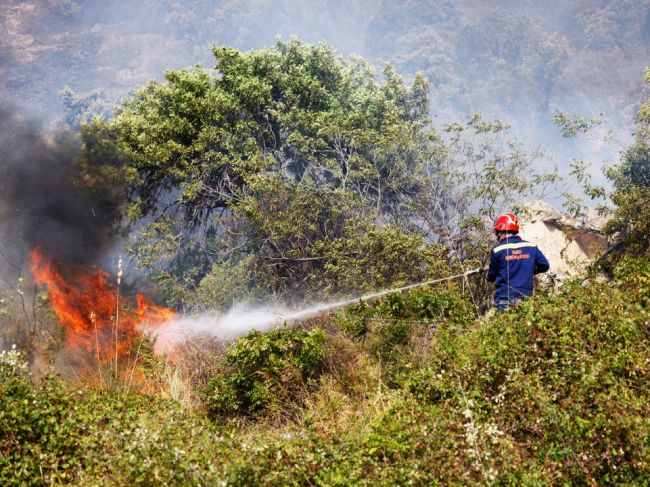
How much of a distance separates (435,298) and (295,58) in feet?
40.8

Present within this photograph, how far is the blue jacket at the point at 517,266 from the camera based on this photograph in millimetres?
6660

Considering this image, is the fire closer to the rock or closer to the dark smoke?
the dark smoke

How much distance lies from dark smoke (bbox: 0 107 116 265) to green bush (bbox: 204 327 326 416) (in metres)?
5.86

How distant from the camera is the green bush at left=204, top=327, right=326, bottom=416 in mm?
6602

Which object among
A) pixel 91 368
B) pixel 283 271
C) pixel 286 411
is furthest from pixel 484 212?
pixel 91 368

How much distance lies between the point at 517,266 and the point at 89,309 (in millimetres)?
7902

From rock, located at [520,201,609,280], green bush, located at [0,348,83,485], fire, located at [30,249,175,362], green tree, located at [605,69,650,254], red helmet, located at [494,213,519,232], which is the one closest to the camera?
green bush, located at [0,348,83,485]

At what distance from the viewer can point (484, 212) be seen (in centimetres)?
1246

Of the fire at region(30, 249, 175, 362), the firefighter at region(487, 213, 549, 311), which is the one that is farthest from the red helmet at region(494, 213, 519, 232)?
the fire at region(30, 249, 175, 362)

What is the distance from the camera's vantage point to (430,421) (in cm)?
429

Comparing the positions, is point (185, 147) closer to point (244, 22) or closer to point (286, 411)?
point (286, 411)

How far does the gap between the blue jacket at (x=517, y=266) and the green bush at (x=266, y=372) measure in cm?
236

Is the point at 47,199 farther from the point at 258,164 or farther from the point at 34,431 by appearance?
the point at 34,431

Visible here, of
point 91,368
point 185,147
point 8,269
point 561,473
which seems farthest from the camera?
point 185,147
